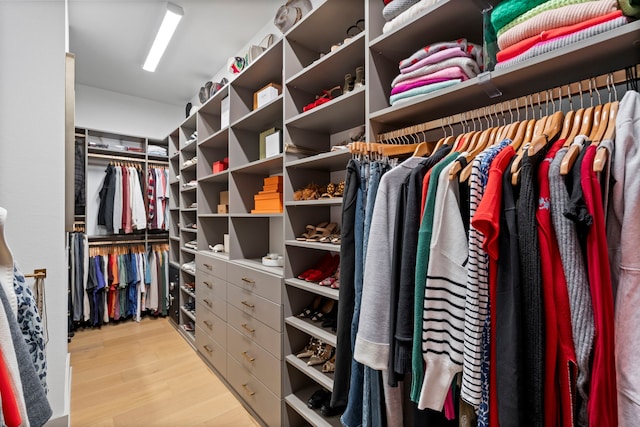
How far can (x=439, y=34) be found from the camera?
117 centimetres

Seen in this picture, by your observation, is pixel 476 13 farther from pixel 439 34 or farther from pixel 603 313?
pixel 603 313

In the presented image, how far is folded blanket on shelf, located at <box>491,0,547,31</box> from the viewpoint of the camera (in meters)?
0.84

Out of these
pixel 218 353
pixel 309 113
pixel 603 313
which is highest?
pixel 309 113

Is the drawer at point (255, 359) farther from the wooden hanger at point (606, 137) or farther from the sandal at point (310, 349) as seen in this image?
the wooden hanger at point (606, 137)

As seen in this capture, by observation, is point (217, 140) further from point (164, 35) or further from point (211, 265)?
point (211, 265)

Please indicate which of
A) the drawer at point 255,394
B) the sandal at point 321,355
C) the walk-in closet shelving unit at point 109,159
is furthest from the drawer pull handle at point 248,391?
the walk-in closet shelving unit at point 109,159

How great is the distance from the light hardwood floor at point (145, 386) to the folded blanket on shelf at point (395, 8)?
2.35 m

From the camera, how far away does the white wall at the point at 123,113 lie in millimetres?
3684

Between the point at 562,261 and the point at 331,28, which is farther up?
the point at 331,28

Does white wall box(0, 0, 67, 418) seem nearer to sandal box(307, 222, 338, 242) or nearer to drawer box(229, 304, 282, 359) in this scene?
drawer box(229, 304, 282, 359)

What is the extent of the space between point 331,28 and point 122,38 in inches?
86.4

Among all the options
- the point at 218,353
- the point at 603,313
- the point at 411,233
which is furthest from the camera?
the point at 218,353

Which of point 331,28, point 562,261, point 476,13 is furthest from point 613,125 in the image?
point 331,28

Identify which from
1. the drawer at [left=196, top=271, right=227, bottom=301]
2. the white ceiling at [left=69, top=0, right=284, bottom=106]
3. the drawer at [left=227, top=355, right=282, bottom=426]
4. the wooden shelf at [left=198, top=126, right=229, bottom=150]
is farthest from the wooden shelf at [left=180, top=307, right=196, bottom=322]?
the white ceiling at [left=69, top=0, right=284, bottom=106]
